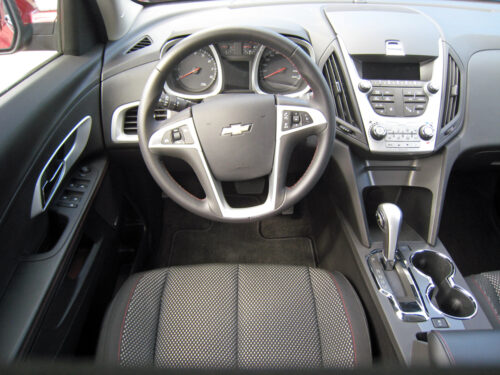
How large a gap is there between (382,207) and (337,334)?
0.41 m

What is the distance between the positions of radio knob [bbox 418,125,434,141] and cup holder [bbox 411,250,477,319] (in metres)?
0.39

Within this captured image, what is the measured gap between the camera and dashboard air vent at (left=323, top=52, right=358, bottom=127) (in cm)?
121

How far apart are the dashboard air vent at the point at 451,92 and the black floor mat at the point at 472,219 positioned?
2.45 ft

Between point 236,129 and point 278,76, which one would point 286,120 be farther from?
point 278,76

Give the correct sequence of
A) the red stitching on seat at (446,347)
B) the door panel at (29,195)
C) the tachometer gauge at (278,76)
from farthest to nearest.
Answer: the tachometer gauge at (278,76) → the door panel at (29,195) → the red stitching on seat at (446,347)

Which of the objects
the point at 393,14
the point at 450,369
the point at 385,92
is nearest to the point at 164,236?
the point at 385,92

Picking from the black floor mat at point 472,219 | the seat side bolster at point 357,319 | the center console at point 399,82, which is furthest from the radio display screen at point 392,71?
the black floor mat at point 472,219

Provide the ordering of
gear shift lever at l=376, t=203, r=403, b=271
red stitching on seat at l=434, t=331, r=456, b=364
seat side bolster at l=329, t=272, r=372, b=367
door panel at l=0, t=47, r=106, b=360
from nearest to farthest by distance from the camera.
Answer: red stitching on seat at l=434, t=331, r=456, b=364, door panel at l=0, t=47, r=106, b=360, seat side bolster at l=329, t=272, r=372, b=367, gear shift lever at l=376, t=203, r=403, b=271

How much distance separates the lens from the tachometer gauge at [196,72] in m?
1.24

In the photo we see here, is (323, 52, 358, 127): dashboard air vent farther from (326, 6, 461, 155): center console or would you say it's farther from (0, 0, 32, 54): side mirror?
(0, 0, 32, 54): side mirror

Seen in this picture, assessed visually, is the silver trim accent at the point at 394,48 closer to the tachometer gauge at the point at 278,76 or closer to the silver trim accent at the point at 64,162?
the tachometer gauge at the point at 278,76

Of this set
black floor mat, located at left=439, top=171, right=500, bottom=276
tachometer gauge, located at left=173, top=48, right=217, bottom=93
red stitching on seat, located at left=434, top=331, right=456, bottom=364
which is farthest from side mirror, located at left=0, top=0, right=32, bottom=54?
black floor mat, located at left=439, top=171, right=500, bottom=276

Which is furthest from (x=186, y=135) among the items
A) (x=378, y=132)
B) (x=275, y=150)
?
(x=378, y=132)

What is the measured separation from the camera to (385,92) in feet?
3.97
